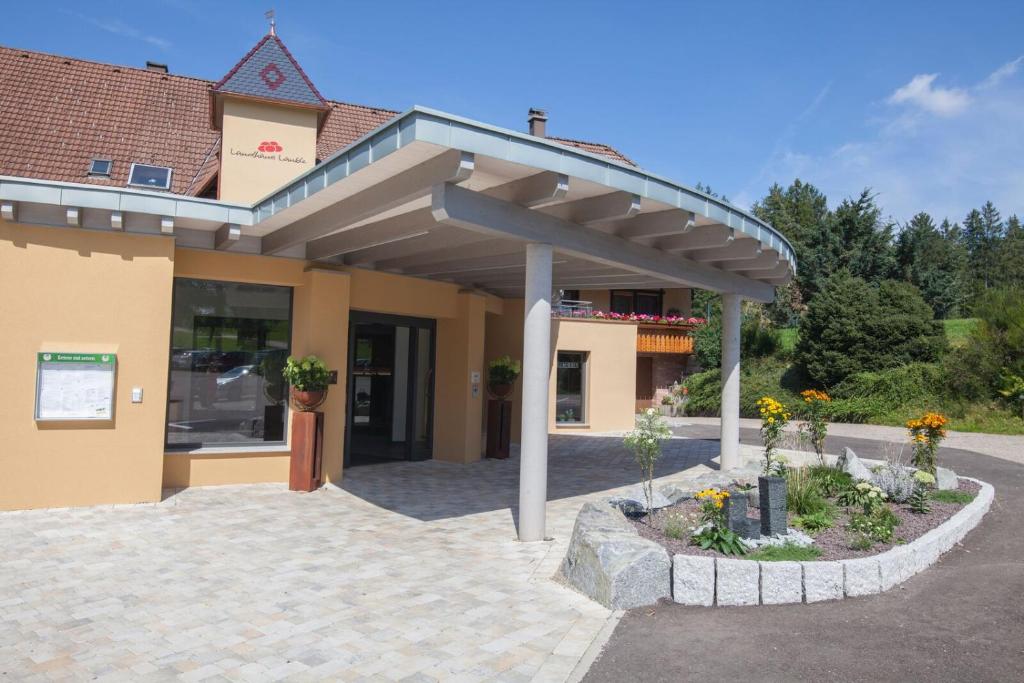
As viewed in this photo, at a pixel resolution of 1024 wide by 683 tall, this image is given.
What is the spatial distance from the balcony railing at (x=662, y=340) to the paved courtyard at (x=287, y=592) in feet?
54.3

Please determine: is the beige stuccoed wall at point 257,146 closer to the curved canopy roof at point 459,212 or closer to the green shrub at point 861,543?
the curved canopy roof at point 459,212

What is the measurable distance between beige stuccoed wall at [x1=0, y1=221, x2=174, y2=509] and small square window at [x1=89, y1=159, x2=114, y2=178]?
181 inches

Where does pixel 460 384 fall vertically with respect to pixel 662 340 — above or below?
below

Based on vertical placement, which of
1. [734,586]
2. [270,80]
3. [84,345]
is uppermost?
[270,80]

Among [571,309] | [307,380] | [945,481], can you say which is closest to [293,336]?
[307,380]

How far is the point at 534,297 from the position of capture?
23.8 feet

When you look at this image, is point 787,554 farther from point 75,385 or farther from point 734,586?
point 75,385

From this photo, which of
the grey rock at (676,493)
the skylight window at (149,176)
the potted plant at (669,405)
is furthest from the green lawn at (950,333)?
the skylight window at (149,176)

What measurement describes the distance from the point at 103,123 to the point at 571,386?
41.9 feet

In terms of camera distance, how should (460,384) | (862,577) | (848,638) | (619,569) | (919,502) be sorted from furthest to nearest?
(460,384) < (919,502) < (862,577) < (619,569) < (848,638)

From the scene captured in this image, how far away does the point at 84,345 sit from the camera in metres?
8.46

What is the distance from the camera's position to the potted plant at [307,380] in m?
9.70

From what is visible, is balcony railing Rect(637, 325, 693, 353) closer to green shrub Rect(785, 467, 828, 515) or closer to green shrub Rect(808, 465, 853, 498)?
green shrub Rect(808, 465, 853, 498)

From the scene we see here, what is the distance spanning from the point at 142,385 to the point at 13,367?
4.42ft
